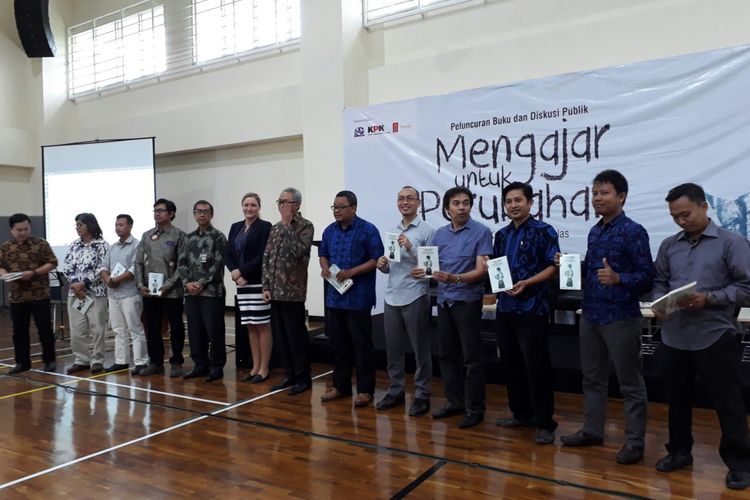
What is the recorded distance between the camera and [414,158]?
5.55 meters

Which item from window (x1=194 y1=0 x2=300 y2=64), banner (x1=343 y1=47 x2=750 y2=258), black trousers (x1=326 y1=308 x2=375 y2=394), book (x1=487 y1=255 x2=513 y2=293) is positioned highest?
window (x1=194 y1=0 x2=300 y2=64)

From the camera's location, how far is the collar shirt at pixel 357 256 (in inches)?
148

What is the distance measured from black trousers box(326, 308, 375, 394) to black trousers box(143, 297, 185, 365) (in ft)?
4.89

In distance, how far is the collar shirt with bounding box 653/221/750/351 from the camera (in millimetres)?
2396

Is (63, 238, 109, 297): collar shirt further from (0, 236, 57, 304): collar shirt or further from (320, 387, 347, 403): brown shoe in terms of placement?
(320, 387, 347, 403): brown shoe

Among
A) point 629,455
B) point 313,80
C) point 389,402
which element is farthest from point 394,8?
point 629,455

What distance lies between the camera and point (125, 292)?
4.85 m

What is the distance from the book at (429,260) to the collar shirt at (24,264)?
331cm

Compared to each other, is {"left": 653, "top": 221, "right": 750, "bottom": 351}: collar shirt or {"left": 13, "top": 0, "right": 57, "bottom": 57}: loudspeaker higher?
{"left": 13, "top": 0, "right": 57, "bottom": 57}: loudspeaker

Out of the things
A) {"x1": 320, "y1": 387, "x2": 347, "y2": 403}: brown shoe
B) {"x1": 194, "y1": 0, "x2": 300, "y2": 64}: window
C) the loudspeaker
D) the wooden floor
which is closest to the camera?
the wooden floor

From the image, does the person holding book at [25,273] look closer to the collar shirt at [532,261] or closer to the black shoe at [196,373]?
the black shoe at [196,373]

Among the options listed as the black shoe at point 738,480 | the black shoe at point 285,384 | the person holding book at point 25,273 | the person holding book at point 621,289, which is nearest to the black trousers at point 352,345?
the black shoe at point 285,384

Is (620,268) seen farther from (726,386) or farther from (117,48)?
(117,48)

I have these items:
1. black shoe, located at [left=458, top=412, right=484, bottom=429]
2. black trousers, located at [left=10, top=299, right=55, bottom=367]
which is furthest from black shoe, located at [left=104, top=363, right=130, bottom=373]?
black shoe, located at [left=458, top=412, right=484, bottom=429]
